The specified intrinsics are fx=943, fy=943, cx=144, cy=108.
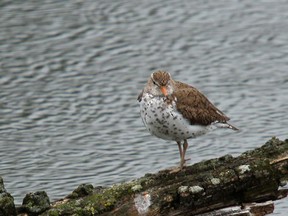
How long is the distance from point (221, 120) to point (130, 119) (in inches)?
124

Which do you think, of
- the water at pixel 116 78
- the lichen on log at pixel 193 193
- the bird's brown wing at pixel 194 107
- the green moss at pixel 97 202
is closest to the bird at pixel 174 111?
the bird's brown wing at pixel 194 107

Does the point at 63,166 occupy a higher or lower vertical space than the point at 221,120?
lower

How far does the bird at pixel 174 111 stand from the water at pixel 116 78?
107cm

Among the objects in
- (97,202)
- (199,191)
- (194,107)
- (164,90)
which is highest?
(164,90)

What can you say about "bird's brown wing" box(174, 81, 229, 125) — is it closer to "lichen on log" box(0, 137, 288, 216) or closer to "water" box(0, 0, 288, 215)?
"lichen on log" box(0, 137, 288, 216)

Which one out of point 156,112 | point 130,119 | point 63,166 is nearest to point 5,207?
point 156,112

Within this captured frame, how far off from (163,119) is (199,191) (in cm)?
82

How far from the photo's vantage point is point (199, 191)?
796cm

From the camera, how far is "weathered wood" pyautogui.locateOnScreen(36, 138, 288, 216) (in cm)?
779

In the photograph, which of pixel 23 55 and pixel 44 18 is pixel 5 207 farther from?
pixel 44 18

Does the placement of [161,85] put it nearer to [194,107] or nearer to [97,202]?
[194,107]

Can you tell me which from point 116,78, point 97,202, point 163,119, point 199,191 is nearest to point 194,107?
point 163,119

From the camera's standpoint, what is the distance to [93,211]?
7.67 metres

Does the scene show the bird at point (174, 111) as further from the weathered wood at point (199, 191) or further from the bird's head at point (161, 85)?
the weathered wood at point (199, 191)
